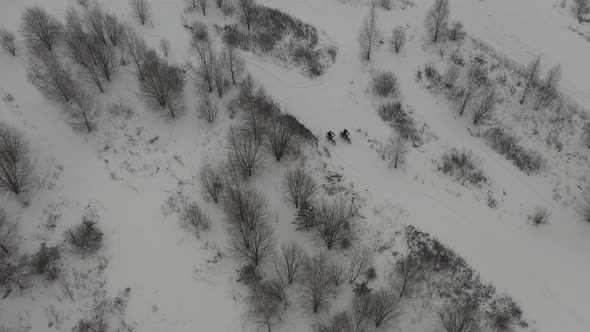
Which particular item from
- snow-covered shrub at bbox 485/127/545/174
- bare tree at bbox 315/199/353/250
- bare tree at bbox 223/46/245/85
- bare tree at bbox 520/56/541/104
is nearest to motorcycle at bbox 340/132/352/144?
bare tree at bbox 315/199/353/250

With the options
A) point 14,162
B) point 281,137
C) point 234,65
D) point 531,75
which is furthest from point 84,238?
point 531,75

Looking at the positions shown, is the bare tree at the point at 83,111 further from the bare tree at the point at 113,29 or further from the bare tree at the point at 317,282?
the bare tree at the point at 317,282

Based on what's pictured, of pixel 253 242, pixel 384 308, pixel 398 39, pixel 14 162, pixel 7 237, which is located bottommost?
pixel 384 308

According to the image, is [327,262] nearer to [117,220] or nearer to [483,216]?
[483,216]

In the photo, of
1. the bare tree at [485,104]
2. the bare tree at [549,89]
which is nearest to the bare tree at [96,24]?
the bare tree at [485,104]

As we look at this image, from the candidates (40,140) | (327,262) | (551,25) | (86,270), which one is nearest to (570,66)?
(551,25)

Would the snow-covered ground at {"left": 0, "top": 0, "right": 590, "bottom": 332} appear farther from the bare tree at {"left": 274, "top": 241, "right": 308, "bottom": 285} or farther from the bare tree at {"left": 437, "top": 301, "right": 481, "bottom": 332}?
the bare tree at {"left": 274, "top": 241, "right": 308, "bottom": 285}

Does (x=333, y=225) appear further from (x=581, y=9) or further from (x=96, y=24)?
(x=581, y=9)

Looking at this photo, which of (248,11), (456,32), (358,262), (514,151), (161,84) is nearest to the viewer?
(358,262)
